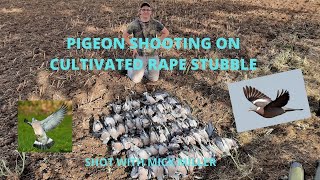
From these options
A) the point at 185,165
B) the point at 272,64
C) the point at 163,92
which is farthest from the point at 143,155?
the point at 272,64

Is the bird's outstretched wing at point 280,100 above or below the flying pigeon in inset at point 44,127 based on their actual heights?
above

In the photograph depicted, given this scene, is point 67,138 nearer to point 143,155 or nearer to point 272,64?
point 143,155

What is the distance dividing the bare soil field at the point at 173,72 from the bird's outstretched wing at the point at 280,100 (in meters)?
0.48

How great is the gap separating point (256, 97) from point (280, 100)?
242mm

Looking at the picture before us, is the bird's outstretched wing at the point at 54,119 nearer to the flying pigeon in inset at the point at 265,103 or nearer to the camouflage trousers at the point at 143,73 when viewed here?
the camouflage trousers at the point at 143,73

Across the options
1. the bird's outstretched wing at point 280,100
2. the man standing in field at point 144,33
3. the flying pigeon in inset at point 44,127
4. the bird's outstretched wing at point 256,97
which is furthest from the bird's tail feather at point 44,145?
the bird's outstretched wing at point 280,100

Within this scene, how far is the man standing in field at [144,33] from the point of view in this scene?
16.6 feet

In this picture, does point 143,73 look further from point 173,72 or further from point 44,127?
point 44,127

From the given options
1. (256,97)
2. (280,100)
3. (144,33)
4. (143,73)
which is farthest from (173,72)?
(280,100)

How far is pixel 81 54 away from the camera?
18.8 ft

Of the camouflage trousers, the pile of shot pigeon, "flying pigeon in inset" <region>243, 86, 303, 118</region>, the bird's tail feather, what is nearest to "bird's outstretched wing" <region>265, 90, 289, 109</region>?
"flying pigeon in inset" <region>243, 86, 303, 118</region>

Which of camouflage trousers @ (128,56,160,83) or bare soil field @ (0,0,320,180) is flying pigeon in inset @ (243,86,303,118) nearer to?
bare soil field @ (0,0,320,180)

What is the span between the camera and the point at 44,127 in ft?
12.9

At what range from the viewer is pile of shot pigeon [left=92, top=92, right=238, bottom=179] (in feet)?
13.1
